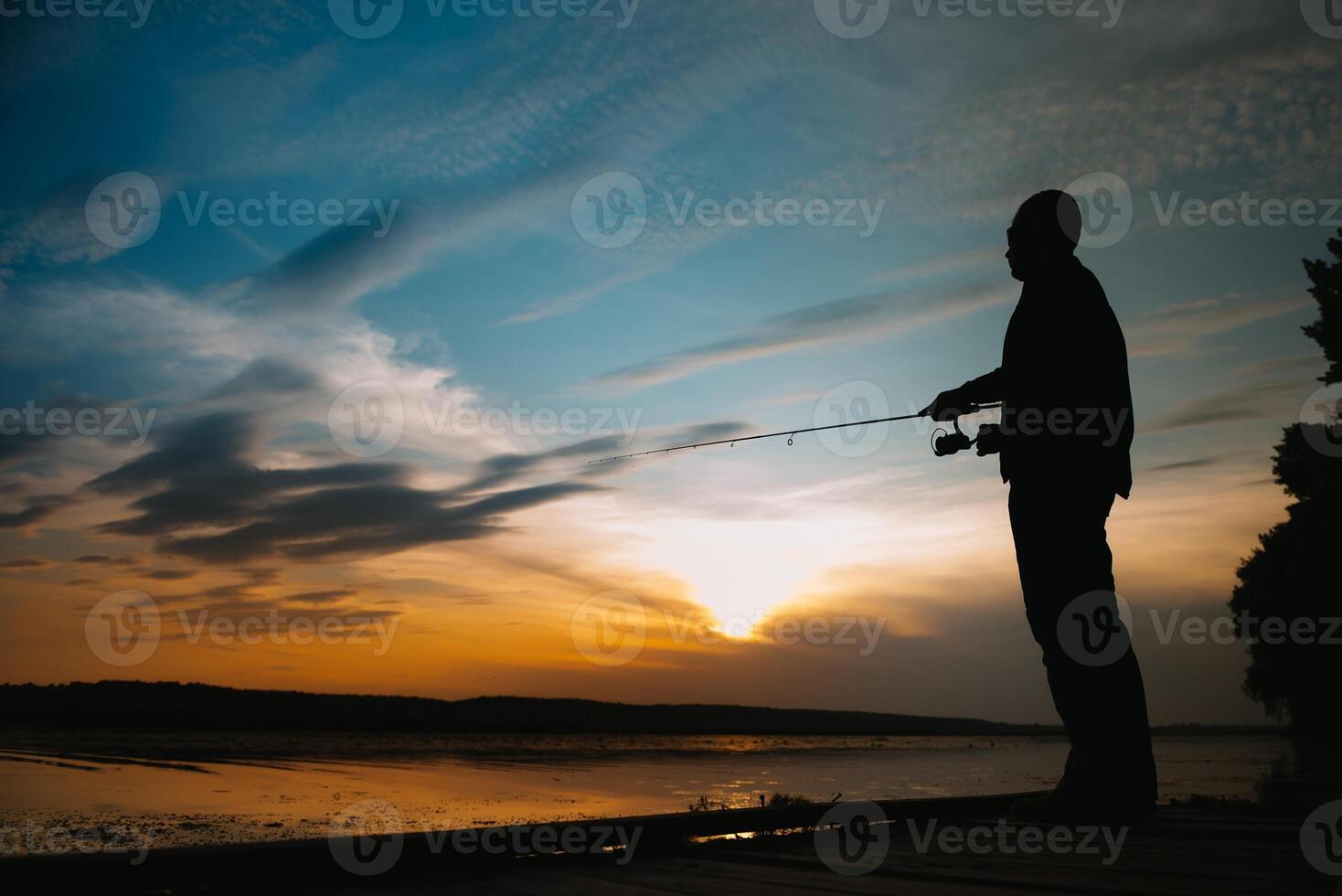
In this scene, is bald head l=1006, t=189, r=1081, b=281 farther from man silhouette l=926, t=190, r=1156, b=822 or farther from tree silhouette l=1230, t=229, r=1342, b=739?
tree silhouette l=1230, t=229, r=1342, b=739

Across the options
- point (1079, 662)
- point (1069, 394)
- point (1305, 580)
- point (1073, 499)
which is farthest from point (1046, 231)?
point (1305, 580)

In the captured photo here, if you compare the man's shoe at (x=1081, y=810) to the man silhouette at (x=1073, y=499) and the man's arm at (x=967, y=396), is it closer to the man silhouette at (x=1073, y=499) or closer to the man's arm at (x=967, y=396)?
the man silhouette at (x=1073, y=499)

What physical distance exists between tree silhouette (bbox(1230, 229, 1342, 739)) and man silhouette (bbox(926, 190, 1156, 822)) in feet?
79.3

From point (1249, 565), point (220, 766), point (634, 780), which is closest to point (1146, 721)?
point (634, 780)

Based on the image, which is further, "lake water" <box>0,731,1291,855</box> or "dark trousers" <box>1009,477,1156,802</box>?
"lake water" <box>0,731,1291,855</box>

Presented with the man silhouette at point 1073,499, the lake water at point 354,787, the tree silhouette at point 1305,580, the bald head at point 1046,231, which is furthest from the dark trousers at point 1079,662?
the tree silhouette at point 1305,580

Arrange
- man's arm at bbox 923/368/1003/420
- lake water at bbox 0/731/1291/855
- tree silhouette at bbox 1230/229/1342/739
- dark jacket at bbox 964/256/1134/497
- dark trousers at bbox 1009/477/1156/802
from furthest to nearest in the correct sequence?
tree silhouette at bbox 1230/229/1342/739 → lake water at bbox 0/731/1291/855 → man's arm at bbox 923/368/1003/420 → dark jacket at bbox 964/256/1134/497 → dark trousers at bbox 1009/477/1156/802

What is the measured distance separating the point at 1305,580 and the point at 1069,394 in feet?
100

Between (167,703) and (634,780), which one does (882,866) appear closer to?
(634,780)

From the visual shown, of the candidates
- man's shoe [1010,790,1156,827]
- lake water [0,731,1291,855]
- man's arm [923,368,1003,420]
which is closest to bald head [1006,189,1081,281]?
man's arm [923,368,1003,420]

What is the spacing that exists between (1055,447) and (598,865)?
2.69 m

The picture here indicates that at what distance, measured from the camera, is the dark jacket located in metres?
4.07

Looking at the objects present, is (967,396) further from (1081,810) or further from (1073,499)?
(1081,810)

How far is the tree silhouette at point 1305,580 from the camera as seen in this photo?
Answer: 23562 millimetres
